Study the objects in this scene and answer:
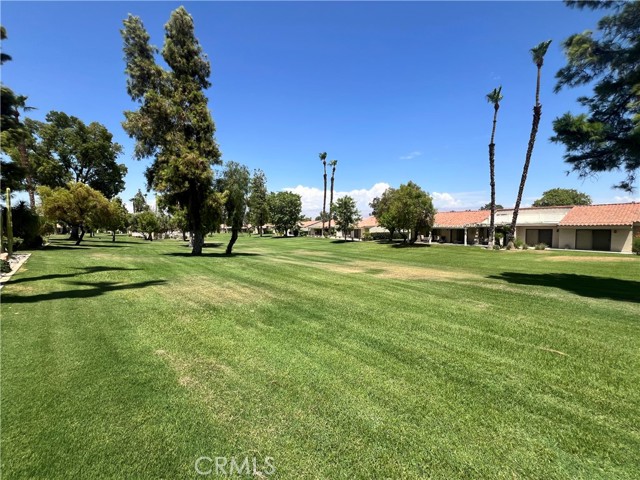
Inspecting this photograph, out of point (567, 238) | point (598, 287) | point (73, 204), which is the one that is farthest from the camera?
point (567, 238)

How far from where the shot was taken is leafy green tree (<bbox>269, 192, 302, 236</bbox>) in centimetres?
7006

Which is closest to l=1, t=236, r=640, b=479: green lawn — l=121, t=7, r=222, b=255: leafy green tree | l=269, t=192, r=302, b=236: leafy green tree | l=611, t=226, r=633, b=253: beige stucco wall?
l=121, t=7, r=222, b=255: leafy green tree

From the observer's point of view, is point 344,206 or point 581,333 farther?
point 344,206

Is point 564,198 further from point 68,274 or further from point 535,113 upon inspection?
point 68,274

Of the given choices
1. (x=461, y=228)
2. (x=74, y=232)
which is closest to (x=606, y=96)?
(x=461, y=228)

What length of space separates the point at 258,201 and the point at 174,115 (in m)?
61.7

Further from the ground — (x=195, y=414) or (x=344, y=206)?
(x=344, y=206)

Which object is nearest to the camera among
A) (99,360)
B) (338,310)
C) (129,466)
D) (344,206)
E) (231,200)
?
(129,466)

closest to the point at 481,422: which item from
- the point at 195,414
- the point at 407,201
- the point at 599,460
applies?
the point at 599,460

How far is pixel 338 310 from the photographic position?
7375 millimetres

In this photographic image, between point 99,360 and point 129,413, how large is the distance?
166 cm

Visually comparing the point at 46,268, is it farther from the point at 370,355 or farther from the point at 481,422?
the point at 481,422
